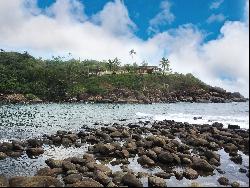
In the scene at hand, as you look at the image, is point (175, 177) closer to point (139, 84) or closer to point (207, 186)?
point (207, 186)

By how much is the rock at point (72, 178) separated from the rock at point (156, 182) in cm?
293

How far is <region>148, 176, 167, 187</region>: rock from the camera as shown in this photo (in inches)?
583

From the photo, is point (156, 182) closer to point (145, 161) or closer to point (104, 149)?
point (145, 161)

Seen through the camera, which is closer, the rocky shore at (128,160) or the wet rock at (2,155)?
the rocky shore at (128,160)

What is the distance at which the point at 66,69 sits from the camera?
118 metres

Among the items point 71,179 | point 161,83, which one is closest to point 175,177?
A: point 71,179

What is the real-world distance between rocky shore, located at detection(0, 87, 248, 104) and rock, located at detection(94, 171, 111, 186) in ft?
244

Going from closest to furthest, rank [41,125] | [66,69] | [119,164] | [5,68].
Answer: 1. [119,164]
2. [41,125]
3. [5,68]
4. [66,69]

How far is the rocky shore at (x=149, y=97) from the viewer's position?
91312 millimetres

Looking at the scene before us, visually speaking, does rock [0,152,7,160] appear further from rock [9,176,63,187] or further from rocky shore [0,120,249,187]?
rock [9,176,63,187]

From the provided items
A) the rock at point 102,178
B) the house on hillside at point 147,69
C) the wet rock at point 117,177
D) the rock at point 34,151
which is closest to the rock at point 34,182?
the rock at point 102,178

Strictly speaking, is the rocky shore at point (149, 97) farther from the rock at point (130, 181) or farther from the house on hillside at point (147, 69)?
the rock at point (130, 181)

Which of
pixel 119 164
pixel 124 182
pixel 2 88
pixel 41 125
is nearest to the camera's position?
pixel 124 182

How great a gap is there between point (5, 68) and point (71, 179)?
335 ft
